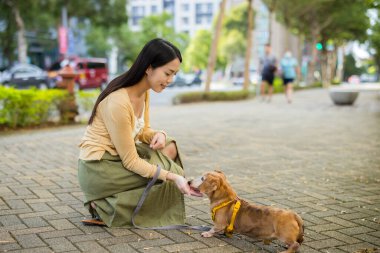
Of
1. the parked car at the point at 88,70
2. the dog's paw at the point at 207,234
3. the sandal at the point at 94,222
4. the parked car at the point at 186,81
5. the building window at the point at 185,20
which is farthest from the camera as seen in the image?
the building window at the point at 185,20

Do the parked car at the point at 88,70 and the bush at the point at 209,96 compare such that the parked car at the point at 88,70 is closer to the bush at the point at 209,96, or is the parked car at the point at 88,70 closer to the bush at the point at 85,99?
the bush at the point at 209,96

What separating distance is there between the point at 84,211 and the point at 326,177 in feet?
10.1

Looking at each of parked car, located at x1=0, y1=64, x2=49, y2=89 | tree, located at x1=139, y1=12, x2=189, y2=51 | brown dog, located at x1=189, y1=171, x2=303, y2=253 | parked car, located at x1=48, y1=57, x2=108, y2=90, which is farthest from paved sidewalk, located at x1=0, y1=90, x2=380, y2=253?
tree, located at x1=139, y1=12, x2=189, y2=51

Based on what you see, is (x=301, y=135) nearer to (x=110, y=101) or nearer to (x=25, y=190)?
(x=25, y=190)

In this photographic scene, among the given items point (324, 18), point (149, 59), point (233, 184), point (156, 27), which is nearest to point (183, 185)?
point (149, 59)

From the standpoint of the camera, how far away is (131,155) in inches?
151

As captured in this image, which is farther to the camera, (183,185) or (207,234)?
(207,234)

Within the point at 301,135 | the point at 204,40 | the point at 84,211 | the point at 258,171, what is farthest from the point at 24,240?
the point at 204,40

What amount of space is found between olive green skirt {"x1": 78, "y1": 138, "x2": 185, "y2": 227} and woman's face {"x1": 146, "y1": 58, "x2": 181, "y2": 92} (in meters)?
0.62

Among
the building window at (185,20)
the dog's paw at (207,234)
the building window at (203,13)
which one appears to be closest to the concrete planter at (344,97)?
the dog's paw at (207,234)

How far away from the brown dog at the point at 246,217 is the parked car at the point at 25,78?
78.5 ft

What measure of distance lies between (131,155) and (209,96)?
16886 mm

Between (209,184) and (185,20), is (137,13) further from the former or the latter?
(209,184)

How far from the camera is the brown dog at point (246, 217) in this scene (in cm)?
339
